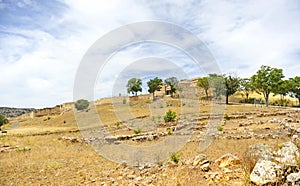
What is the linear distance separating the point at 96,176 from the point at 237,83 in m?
56.1

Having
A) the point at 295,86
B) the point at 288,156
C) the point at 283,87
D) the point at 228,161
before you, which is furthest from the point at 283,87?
the point at 288,156

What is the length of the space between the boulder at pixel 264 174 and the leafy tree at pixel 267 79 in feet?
159

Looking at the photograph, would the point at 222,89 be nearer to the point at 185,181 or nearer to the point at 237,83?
the point at 237,83

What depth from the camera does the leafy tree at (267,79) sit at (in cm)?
4863

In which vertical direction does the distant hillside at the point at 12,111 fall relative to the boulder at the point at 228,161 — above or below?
below

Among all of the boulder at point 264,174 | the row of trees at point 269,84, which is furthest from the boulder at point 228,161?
the row of trees at point 269,84

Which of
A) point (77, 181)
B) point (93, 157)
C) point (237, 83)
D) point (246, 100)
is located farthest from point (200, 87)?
point (77, 181)

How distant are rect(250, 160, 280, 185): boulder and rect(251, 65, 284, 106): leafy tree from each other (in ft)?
159

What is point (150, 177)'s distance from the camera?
6.56 meters

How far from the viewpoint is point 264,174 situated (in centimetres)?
448

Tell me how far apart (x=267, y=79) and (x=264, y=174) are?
50865 mm

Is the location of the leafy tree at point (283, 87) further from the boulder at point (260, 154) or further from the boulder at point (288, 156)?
the boulder at point (288, 156)

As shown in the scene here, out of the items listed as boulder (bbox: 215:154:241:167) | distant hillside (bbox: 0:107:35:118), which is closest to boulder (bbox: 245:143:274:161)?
boulder (bbox: 215:154:241:167)

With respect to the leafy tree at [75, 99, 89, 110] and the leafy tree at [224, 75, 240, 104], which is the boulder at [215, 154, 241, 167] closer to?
the leafy tree at [75, 99, 89, 110]
